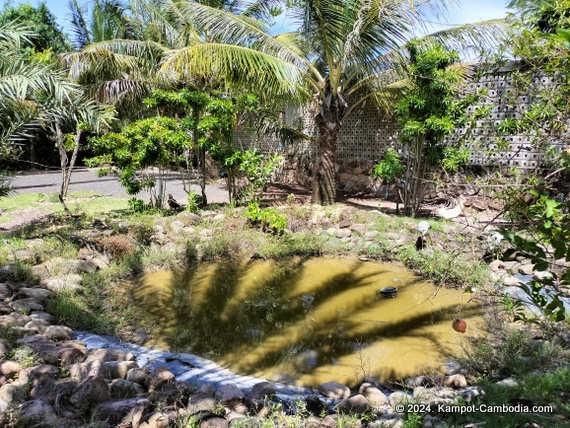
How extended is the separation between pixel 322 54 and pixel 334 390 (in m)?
6.29

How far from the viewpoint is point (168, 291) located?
5.09m

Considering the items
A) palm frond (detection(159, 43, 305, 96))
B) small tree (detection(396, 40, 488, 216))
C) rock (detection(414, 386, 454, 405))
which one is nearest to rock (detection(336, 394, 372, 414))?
rock (detection(414, 386, 454, 405))

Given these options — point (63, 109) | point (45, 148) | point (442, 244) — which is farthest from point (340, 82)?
point (45, 148)

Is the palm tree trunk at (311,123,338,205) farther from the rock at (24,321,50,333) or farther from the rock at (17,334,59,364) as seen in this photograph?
the rock at (17,334,59,364)

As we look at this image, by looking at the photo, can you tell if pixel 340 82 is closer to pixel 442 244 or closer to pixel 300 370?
pixel 442 244

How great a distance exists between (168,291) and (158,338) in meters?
1.21

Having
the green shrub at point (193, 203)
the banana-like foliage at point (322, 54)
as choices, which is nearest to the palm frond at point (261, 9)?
the banana-like foliage at point (322, 54)

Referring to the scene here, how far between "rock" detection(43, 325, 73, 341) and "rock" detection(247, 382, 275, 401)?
1814 millimetres

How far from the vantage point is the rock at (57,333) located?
3.41 m

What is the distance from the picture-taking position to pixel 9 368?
2.66 m

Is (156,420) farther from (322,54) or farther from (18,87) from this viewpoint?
(322,54)

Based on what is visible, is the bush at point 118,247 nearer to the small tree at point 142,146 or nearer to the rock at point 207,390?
the small tree at point 142,146

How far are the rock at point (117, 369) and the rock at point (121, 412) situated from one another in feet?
1.67

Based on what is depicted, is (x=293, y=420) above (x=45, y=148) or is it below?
below
